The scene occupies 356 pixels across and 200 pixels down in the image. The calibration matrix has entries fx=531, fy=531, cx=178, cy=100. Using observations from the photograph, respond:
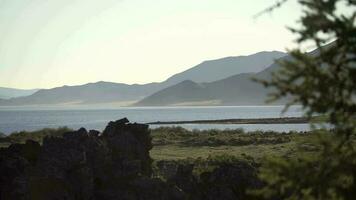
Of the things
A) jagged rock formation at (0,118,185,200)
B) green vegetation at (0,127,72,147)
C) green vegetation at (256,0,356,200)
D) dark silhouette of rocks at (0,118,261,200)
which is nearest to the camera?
green vegetation at (256,0,356,200)

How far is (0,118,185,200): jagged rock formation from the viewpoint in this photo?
1064 inches

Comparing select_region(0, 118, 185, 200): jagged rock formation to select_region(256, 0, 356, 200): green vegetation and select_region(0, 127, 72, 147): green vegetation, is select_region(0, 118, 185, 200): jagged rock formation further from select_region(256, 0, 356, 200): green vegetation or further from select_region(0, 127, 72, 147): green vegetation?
select_region(0, 127, 72, 147): green vegetation

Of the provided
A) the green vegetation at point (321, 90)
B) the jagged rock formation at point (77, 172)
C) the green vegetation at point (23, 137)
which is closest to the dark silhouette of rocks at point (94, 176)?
the jagged rock formation at point (77, 172)

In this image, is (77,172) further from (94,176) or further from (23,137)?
(23,137)

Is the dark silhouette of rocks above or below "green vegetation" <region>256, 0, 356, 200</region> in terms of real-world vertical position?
below

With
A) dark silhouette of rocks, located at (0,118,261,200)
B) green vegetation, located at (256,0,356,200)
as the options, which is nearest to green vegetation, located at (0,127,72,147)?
dark silhouette of rocks, located at (0,118,261,200)

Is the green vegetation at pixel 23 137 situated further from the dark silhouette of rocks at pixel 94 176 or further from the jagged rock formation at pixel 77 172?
the dark silhouette of rocks at pixel 94 176

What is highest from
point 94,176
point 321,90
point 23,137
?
point 321,90

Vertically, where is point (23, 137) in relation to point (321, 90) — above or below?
below

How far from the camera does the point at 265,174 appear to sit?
10539 millimetres

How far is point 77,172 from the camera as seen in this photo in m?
28.2

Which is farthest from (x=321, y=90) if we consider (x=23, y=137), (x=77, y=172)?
(x=23, y=137)

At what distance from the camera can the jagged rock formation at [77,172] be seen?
27.0 meters

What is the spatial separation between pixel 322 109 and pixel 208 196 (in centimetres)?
1915
